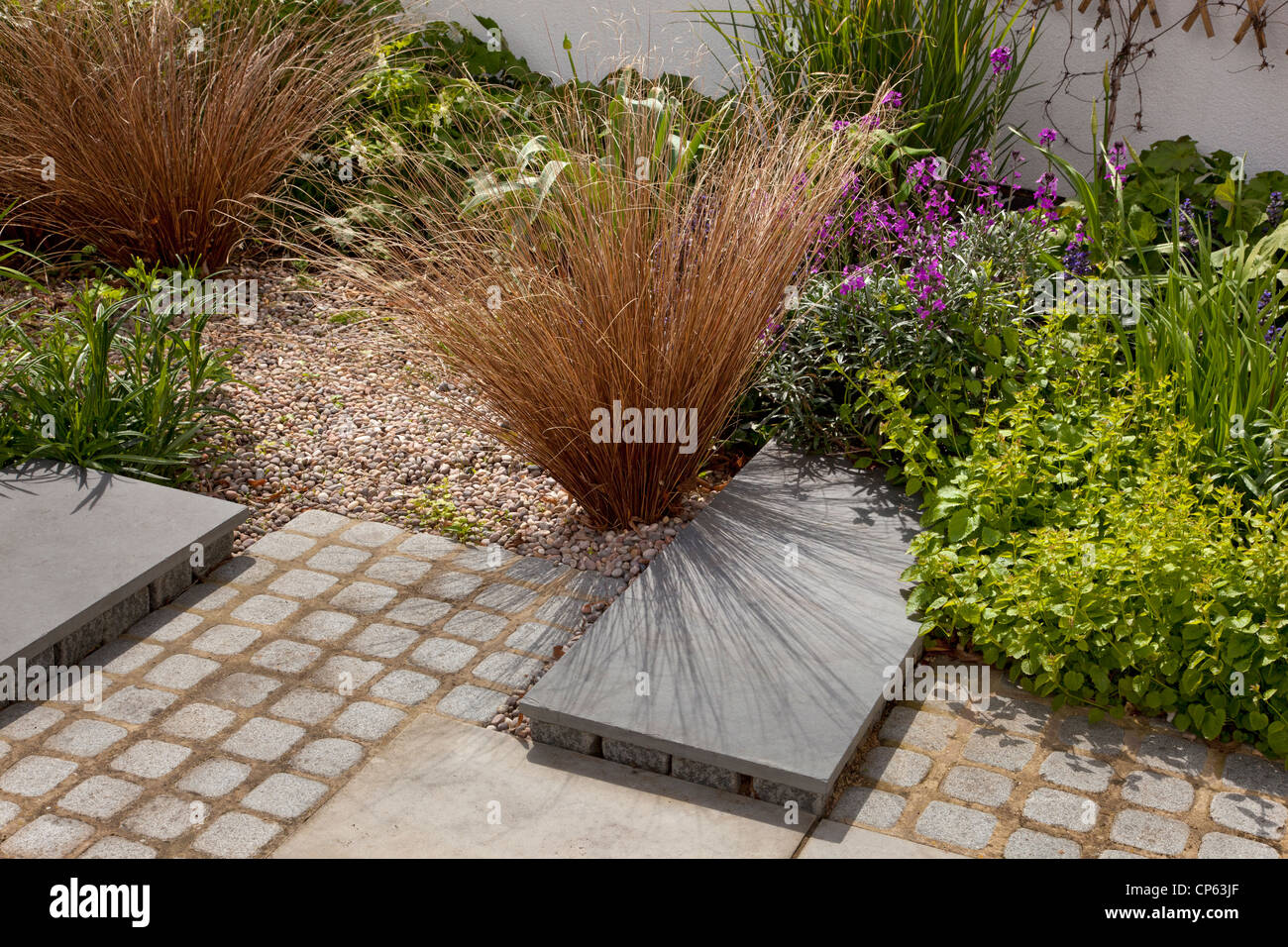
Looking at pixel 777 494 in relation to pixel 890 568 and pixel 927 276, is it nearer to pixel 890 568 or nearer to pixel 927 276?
pixel 890 568

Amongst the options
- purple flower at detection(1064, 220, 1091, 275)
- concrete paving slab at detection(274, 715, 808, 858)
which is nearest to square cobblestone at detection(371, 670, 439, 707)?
concrete paving slab at detection(274, 715, 808, 858)

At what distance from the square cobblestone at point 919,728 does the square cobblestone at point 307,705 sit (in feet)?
4.42

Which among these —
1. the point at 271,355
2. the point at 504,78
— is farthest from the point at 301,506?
the point at 504,78

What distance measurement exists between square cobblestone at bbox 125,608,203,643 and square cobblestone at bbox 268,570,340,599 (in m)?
0.24

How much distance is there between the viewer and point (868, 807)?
2.89 metres

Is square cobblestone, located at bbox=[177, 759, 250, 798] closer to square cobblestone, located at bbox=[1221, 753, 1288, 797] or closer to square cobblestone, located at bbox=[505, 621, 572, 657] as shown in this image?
square cobblestone, located at bbox=[505, 621, 572, 657]

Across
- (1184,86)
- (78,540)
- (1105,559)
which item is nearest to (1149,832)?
(1105,559)

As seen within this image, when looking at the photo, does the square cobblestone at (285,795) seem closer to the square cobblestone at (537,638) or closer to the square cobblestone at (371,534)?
the square cobblestone at (537,638)

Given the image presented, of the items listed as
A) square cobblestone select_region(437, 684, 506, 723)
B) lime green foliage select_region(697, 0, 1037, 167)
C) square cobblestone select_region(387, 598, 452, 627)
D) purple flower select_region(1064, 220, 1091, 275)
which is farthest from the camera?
lime green foliage select_region(697, 0, 1037, 167)

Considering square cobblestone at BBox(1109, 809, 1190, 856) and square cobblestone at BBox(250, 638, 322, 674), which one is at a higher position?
square cobblestone at BBox(250, 638, 322, 674)

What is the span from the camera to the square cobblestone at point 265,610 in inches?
140

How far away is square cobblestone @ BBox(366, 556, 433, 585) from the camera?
148 inches

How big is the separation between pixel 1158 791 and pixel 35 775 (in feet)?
8.32
